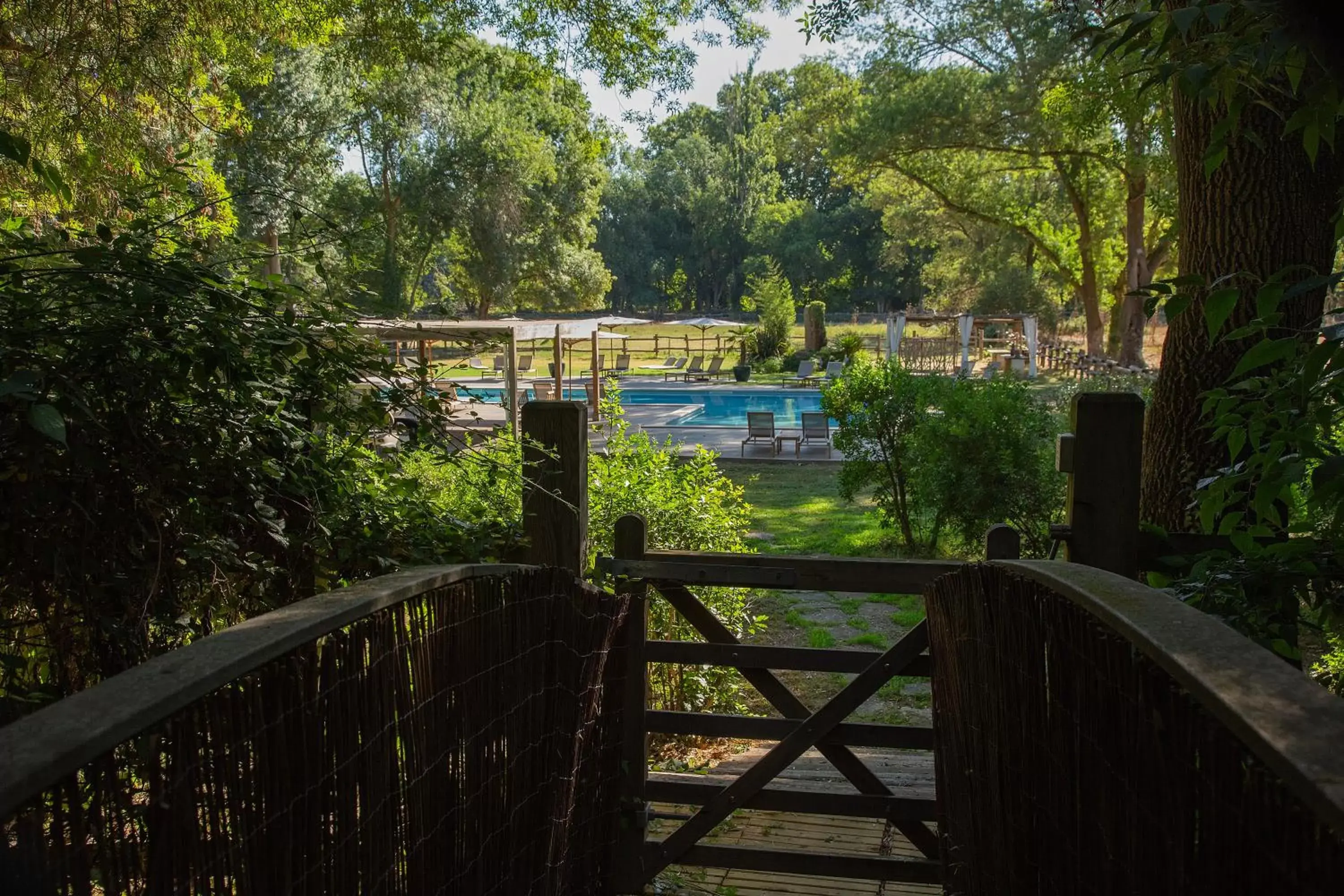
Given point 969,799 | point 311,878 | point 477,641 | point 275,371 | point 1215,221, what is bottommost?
point 969,799

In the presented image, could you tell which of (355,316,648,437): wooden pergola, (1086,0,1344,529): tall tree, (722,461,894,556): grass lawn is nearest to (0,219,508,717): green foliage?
(355,316,648,437): wooden pergola

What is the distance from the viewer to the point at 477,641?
2180mm

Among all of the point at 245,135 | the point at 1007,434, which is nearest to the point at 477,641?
the point at 1007,434

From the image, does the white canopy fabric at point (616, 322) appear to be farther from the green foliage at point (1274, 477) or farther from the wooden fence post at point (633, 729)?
the green foliage at point (1274, 477)

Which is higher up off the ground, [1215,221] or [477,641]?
[1215,221]

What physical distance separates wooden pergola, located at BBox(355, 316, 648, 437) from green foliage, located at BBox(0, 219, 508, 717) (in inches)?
12.4

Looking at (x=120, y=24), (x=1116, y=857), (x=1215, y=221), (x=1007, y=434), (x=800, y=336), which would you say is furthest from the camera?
(x=800, y=336)

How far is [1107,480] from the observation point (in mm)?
3438

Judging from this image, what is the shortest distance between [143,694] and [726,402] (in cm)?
3114

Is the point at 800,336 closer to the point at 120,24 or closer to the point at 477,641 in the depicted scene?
the point at 120,24

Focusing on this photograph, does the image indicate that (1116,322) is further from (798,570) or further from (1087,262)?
(798,570)

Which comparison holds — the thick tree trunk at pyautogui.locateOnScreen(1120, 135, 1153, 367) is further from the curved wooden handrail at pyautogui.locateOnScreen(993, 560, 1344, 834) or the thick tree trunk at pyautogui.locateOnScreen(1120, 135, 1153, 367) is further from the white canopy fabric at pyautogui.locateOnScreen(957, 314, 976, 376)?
the curved wooden handrail at pyautogui.locateOnScreen(993, 560, 1344, 834)

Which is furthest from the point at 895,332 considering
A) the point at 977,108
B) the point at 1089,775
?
the point at 1089,775

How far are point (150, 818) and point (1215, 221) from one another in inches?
187
